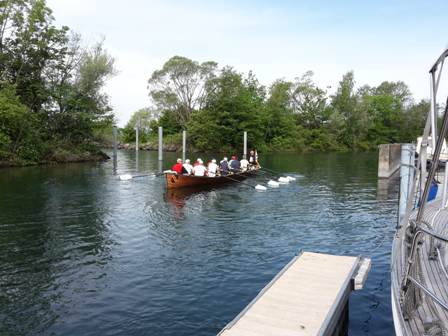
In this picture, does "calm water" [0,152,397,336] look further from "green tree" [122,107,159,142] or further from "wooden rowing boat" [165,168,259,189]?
"green tree" [122,107,159,142]

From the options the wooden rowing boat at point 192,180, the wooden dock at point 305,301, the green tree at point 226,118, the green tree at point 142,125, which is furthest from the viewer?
the green tree at point 142,125

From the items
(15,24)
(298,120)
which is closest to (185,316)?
(15,24)

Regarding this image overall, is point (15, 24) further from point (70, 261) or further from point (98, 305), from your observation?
point (98, 305)

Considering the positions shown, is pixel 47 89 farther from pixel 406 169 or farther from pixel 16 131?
pixel 406 169

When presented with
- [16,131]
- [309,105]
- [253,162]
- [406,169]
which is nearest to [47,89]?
[16,131]

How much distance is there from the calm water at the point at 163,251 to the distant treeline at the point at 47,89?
18543mm

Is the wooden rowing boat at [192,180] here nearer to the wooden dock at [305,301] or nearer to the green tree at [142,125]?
the wooden dock at [305,301]

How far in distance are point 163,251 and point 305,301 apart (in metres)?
6.60

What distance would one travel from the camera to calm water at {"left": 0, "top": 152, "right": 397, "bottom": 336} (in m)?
8.70

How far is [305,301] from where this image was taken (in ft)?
24.8

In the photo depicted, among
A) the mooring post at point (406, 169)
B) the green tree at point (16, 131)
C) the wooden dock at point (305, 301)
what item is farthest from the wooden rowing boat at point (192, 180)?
the green tree at point (16, 131)

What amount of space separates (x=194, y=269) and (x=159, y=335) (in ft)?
12.0

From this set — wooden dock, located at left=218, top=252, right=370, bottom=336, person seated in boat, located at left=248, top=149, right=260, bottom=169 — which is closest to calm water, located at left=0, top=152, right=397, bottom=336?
wooden dock, located at left=218, top=252, right=370, bottom=336

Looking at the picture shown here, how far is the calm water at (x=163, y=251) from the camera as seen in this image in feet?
28.6
